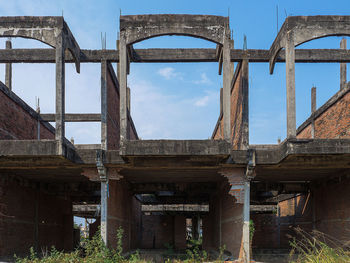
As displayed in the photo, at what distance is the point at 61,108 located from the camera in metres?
8.60

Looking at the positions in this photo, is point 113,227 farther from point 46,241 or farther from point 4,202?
point 46,241

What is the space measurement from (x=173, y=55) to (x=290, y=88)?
476 cm

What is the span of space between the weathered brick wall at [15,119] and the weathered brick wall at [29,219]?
2.13 m

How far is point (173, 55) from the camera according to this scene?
450 inches

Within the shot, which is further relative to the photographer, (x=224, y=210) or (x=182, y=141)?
(x=224, y=210)

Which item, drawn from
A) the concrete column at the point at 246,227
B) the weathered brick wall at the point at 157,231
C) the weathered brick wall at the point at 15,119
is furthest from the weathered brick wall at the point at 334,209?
the weathered brick wall at the point at 15,119

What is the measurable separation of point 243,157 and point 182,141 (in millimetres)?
2002

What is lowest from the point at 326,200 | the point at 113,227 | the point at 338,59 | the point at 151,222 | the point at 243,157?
the point at 151,222

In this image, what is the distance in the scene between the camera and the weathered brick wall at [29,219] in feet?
33.8

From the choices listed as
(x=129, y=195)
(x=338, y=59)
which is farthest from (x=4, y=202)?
(x=338, y=59)

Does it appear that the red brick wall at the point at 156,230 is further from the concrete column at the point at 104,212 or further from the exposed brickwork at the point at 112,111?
the concrete column at the point at 104,212

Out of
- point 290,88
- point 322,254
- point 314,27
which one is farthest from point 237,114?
point 322,254

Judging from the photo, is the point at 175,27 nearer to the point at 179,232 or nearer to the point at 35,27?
the point at 35,27

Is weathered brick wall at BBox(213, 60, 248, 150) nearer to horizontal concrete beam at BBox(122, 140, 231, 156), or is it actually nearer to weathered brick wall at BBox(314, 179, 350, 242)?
horizontal concrete beam at BBox(122, 140, 231, 156)
